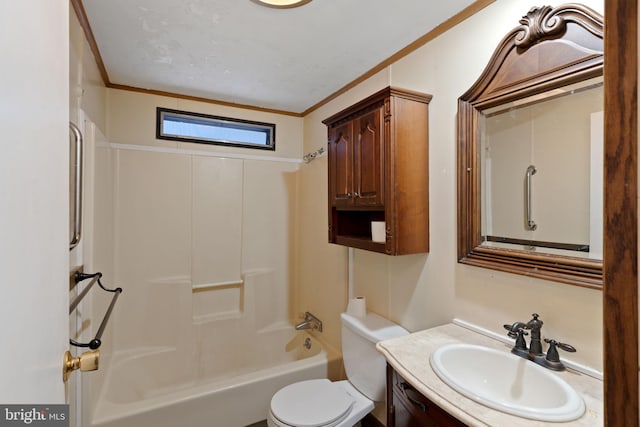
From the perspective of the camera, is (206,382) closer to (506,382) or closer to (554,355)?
(506,382)

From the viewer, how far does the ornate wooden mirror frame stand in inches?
41.3

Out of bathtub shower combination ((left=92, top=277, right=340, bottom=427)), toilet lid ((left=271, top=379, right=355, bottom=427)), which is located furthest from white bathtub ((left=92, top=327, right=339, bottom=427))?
toilet lid ((left=271, top=379, right=355, bottom=427))

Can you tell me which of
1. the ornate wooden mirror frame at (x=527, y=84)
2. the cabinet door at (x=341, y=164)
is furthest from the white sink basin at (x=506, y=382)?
the cabinet door at (x=341, y=164)

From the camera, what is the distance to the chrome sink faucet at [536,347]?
3.54ft

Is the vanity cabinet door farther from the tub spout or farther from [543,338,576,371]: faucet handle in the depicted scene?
the tub spout

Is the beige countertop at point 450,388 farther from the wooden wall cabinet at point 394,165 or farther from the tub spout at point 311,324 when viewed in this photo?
the tub spout at point 311,324

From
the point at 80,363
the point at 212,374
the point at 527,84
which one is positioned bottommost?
the point at 212,374

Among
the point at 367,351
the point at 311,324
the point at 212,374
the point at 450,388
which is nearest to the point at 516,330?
the point at 450,388

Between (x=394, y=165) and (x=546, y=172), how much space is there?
626 mm

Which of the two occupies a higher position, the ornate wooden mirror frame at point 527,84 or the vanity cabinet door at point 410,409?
the ornate wooden mirror frame at point 527,84

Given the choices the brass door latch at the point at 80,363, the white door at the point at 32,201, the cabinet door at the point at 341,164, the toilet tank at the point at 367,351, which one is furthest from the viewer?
the cabinet door at the point at 341,164

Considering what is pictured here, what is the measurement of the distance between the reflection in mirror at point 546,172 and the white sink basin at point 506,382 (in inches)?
17.2

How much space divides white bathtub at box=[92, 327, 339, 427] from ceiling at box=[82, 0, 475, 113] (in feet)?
6.67

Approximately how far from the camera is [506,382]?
113 centimetres
